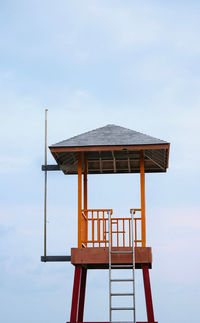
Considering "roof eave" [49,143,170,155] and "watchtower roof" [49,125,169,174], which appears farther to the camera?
"watchtower roof" [49,125,169,174]

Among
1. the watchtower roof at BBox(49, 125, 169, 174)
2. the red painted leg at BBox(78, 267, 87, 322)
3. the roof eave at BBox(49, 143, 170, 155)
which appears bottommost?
the red painted leg at BBox(78, 267, 87, 322)

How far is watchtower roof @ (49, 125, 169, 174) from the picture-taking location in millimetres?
15109

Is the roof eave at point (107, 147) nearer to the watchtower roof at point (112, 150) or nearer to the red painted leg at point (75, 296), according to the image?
the watchtower roof at point (112, 150)

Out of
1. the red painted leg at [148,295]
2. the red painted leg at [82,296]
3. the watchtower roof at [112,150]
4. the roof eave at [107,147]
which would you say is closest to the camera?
the red painted leg at [148,295]

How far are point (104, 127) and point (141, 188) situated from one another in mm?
2448

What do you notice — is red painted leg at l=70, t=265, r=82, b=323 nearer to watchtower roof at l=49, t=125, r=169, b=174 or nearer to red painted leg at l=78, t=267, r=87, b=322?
red painted leg at l=78, t=267, r=87, b=322

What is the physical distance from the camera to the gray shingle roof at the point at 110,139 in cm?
1520

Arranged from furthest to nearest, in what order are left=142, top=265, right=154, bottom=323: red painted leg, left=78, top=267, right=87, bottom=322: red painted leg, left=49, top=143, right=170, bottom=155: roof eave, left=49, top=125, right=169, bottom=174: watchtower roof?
1. left=78, top=267, right=87, bottom=322: red painted leg
2. left=49, top=125, right=169, bottom=174: watchtower roof
3. left=49, top=143, right=170, bottom=155: roof eave
4. left=142, top=265, right=154, bottom=323: red painted leg

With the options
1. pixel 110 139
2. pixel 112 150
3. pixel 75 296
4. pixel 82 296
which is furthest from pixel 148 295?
pixel 110 139

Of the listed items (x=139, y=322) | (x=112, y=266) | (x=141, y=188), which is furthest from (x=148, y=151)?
(x=139, y=322)

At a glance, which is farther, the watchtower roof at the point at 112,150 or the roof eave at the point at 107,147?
the watchtower roof at the point at 112,150

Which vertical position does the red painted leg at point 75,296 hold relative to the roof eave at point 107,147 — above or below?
below

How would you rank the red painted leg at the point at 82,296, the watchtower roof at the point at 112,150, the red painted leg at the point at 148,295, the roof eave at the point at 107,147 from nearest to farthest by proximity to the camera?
1. the red painted leg at the point at 148,295
2. the roof eave at the point at 107,147
3. the watchtower roof at the point at 112,150
4. the red painted leg at the point at 82,296

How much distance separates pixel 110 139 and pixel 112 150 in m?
0.46
